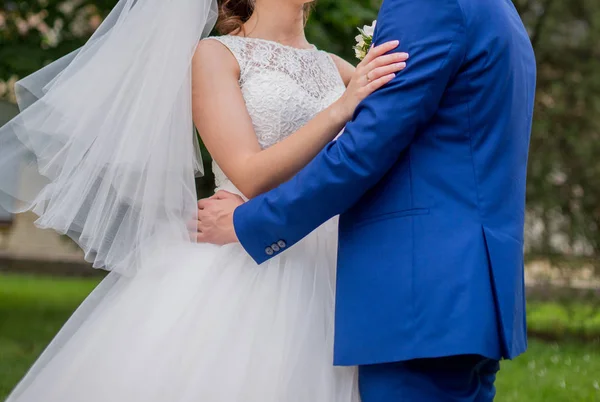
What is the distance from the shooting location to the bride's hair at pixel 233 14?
3447mm

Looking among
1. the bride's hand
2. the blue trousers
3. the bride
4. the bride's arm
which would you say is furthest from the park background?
the blue trousers

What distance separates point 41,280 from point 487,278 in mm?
15313

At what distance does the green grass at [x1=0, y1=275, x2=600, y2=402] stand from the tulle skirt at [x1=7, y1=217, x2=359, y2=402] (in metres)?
3.70

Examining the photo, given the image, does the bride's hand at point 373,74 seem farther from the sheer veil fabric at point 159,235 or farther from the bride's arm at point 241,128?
the sheer veil fabric at point 159,235

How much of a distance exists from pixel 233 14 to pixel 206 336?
4.63 ft

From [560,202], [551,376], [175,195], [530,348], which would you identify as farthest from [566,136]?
[175,195]

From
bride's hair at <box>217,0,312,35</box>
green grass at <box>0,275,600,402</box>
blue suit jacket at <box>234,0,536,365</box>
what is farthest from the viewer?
green grass at <box>0,275,600,402</box>

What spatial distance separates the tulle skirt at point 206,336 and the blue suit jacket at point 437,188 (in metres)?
0.20

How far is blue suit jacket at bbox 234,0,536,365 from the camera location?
2350 millimetres

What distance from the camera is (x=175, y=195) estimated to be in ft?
9.95

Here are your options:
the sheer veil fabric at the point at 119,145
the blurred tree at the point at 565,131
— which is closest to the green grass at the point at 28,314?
the sheer veil fabric at the point at 119,145

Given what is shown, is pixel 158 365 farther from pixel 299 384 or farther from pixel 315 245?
pixel 315 245

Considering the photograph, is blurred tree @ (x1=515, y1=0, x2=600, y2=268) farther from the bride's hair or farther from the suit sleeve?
the suit sleeve

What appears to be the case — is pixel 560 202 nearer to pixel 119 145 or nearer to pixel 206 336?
pixel 119 145
